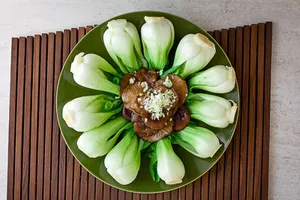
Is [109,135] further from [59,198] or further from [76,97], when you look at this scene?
[59,198]

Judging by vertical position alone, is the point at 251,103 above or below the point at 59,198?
above

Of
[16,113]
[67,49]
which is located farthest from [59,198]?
[67,49]

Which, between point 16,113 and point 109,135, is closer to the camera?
point 109,135

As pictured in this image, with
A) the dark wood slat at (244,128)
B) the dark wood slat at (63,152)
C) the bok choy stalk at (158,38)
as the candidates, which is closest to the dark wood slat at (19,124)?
the dark wood slat at (63,152)

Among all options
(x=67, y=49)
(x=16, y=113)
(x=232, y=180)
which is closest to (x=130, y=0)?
(x=67, y=49)

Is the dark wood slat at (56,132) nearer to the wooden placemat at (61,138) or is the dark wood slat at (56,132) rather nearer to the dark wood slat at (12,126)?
the wooden placemat at (61,138)

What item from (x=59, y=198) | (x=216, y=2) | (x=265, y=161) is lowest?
(x=59, y=198)
